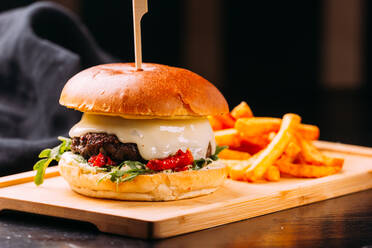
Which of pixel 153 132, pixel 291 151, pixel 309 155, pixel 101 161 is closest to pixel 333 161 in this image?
pixel 309 155

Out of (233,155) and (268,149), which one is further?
(233,155)

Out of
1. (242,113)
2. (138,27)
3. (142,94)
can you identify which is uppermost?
(138,27)

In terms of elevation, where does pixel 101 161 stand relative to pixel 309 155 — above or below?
above

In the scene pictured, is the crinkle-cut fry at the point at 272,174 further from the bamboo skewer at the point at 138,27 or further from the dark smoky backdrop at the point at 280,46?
the dark smoky backdrop at the point at 280,46

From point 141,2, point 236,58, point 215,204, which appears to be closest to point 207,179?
point 215,204

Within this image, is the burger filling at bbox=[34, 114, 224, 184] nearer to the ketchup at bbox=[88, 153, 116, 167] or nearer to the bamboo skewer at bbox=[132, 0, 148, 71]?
the ketchup at bbox=[88, 153, 116, 167]

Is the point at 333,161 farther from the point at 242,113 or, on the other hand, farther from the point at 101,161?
the point at 101,161
